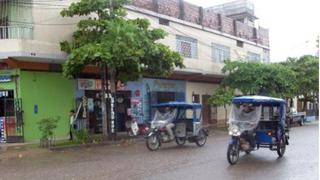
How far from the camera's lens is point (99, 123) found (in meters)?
27.6

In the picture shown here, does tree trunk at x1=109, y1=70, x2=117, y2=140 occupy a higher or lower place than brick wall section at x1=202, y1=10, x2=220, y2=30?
lower

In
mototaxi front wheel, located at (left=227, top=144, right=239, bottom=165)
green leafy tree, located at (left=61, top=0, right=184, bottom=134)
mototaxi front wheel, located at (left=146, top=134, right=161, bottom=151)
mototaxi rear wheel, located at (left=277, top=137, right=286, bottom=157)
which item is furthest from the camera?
green leafy tree, located at (left=61, top=0, right=184, bottom=134)

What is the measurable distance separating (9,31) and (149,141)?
926 cm

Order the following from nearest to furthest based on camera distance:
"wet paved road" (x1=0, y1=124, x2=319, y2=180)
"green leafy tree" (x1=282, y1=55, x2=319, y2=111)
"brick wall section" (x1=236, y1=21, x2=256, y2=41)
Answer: "wet paved road" (x1=0, y1=124, x2=319, y2=180) → "brick wall section" (x1=236, y1=21, x2=256, y2=41) → "green leafy tree" (x1=282, y1=55, x2=319, y2=111)

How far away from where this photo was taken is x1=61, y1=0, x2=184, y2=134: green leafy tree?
70.1 feet

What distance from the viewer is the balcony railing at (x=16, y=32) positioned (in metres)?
23.0

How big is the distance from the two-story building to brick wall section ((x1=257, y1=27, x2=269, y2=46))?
9.49 m

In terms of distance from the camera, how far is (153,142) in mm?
18766

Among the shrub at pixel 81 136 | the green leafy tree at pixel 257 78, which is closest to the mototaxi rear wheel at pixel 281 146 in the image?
the shrub at pixel 81 136

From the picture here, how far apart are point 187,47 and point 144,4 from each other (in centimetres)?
581

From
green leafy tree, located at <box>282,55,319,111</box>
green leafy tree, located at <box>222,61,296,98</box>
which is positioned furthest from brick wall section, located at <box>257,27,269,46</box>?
green leafy tree, located at <box>222,61,296,98</box>

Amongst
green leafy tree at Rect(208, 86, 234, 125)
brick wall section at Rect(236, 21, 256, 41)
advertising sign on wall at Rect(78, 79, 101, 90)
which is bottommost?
green leafy tree at Rect(208, 86, 234, 125)

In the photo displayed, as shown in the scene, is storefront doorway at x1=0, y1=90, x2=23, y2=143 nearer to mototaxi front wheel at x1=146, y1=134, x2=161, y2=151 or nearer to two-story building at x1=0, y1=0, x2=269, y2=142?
two-story building at x1=0, y1=0, x2=269, y2=142

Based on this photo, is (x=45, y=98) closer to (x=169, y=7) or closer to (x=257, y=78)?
(x=169, y=7)
